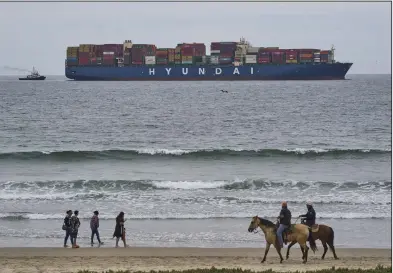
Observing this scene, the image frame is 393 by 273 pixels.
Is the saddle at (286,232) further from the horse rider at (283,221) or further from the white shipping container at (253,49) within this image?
the white shipping container at (253,49)

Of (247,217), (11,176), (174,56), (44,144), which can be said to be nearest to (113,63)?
(174,56)

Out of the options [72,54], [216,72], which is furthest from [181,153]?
[72,54]

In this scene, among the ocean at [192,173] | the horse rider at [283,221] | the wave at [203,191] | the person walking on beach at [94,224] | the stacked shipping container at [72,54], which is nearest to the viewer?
the horse rider at [283,221]

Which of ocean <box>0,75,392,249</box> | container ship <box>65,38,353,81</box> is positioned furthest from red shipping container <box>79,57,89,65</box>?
ocean <box>0,75,392,249</box>

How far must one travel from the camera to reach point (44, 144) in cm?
4544

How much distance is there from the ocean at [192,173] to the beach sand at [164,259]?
51.2 inches

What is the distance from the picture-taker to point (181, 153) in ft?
131

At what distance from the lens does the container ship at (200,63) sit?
145375 millimetres

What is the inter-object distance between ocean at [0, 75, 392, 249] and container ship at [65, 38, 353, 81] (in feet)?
247

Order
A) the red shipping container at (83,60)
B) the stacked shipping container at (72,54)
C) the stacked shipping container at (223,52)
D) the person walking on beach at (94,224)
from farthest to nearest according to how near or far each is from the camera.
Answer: the stacked shipping container at (72,54) < the red shipping container at (83,60) < the stacked shipping container at (223,52) < the person walking on beach at (94,224)

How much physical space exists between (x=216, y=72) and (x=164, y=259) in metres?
133

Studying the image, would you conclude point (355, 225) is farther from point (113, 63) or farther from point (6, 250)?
point (113, 63)

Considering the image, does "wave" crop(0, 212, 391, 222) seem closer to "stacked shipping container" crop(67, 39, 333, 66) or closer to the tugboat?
"stacked shipping container" crop(67, 39, 333, 66)

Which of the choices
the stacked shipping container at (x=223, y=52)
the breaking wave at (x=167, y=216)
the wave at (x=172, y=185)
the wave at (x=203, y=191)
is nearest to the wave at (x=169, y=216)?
the breaking wave at (x=167, y=216)
